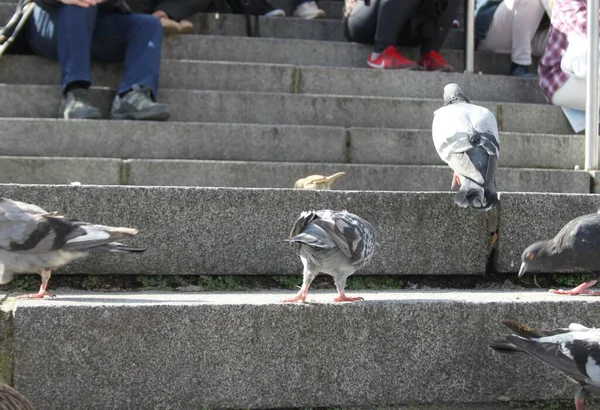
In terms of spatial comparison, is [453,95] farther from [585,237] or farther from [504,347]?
[504,347]

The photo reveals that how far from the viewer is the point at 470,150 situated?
A: 4.21 metres

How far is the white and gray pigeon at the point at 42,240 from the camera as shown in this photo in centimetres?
340

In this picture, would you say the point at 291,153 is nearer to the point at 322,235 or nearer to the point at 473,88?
the point at 473,88

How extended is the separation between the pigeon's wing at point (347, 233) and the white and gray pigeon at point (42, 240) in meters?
0.80

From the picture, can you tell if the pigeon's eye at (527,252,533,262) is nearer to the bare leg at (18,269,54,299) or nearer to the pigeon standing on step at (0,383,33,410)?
the bare leg at (18,269,54,299)

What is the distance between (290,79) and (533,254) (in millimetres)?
2934

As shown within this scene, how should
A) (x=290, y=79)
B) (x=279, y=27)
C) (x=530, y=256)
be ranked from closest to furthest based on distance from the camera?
(x=530, y=256) < (x=290, y=79) < (x=279, y=27)

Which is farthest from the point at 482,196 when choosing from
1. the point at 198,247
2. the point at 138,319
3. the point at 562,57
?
the point at 562,57

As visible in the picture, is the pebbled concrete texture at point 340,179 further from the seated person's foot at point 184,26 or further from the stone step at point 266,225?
the seated person's foot at point 184,26

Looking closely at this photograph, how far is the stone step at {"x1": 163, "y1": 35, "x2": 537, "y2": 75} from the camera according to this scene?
21.9 ft

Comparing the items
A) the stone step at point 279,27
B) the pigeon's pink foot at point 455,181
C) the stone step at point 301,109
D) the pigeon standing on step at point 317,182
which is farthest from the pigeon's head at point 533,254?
the stone step at point 279,27

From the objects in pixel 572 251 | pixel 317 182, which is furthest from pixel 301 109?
pixel 572 251

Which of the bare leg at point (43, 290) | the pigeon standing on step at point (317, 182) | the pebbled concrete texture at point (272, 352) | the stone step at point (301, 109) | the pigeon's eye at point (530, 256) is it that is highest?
the stone step at point (301, 109)

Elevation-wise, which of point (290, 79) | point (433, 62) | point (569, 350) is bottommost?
point (569, 350)
